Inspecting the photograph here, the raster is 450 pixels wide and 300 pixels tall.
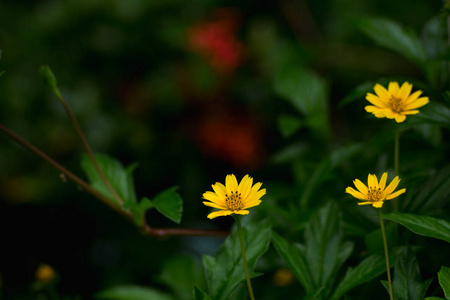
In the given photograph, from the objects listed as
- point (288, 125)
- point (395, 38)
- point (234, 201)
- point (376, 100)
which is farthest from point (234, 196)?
point (395, 38)

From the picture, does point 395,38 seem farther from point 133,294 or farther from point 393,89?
point 133,294

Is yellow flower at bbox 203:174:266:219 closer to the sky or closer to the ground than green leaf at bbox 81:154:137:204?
closer to the ground

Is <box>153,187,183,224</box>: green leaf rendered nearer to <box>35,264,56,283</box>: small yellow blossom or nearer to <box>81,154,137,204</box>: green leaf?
<box>81,154,137,204</box>: green leaf

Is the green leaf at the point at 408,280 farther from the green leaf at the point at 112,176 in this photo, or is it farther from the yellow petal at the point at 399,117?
the green leaf at the point at 112,176

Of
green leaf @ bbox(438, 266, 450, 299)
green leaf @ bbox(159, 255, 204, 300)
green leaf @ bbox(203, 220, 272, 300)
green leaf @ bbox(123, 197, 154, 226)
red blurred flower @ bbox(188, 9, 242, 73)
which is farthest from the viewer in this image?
red blurred flower @ bbox(188, 9, 242, 73)

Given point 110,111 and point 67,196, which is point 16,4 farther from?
point 67,196

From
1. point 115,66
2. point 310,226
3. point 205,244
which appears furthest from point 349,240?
point 115,66

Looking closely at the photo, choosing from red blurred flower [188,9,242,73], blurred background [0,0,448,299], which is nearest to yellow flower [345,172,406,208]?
blurred background [0,0,448,299]
